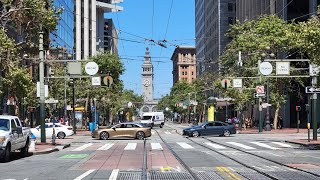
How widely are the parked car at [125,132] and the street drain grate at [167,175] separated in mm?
24749

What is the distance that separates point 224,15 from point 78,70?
86.1 m

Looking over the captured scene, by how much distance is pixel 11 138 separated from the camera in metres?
22.1

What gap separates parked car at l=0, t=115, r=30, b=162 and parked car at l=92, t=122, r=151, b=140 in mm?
16752

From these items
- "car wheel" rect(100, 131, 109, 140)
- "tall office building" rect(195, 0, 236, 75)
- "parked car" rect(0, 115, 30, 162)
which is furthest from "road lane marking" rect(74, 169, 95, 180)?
"tall office building" rect(195, 0, 236, 75)

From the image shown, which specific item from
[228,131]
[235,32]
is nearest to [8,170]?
[228,131]

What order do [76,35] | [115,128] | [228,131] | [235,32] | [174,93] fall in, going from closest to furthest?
[115,128]
[228,131]
[235,32]
[76,35]
[174,93]

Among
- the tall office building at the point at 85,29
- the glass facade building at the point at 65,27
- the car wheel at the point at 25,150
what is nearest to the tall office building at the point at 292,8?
the glass facade building at the point at 65,27

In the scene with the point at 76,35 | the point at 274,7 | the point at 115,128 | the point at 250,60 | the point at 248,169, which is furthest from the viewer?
the point at 76,35

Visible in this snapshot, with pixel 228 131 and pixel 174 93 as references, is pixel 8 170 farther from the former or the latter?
pixel 174 93

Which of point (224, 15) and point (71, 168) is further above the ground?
point (224, 15)

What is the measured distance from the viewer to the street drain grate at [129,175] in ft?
49.7

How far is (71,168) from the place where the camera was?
60.2ft

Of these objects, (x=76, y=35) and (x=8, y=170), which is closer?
(x=8, y=170)

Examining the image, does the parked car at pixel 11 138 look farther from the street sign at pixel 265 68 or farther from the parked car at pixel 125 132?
the street sign at pixel 265 68
